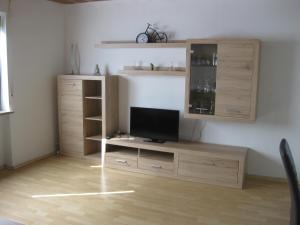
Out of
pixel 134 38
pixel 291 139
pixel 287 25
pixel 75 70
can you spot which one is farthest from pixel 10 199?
pixel 287 25

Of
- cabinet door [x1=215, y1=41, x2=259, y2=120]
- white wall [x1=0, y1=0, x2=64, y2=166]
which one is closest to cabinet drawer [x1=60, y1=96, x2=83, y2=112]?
white wall [x1=0, y1=0, x2=64, y2=166]

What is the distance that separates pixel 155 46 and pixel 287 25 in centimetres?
167

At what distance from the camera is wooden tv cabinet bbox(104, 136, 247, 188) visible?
3799mm

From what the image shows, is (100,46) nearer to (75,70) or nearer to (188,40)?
(75,70)

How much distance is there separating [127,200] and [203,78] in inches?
69.7

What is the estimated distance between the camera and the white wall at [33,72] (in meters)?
4.23

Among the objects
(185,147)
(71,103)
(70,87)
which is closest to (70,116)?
(71,103)

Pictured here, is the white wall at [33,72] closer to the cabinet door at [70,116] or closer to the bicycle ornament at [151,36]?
the cabinet door at [70,116]

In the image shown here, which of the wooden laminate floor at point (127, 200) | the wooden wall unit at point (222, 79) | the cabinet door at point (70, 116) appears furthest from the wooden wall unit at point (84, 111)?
the wooden wall unit at point (222, 79)

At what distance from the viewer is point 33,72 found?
4.52 metres

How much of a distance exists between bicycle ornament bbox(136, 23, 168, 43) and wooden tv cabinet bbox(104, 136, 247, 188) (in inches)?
55.4

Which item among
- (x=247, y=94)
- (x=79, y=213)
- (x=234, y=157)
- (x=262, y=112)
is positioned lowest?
(x=79, y=213)

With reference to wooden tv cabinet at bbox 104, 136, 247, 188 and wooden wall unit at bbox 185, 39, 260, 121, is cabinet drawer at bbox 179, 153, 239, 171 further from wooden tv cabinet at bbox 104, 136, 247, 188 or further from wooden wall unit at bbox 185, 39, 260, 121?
wooden wall unit at bbox 185, 39, 260, 121

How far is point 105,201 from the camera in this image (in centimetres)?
340
